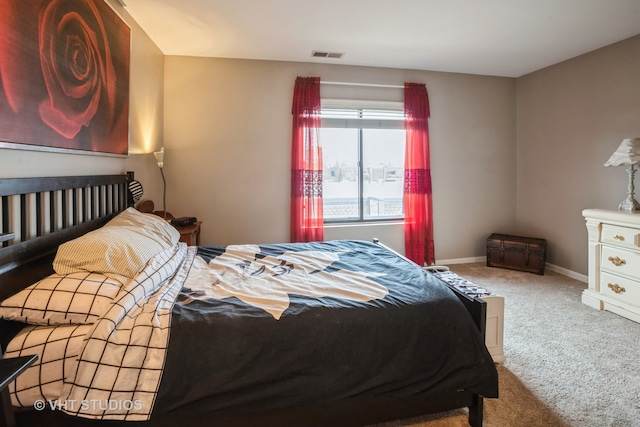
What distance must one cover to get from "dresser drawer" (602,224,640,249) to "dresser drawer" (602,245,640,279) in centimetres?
6

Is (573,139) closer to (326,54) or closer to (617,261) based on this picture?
(617,261)

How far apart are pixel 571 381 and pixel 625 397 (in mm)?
239

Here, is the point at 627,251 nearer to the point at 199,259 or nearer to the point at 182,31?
the point at 199,259

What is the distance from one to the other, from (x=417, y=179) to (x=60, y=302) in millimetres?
3771

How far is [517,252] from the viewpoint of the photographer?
13.3 ft

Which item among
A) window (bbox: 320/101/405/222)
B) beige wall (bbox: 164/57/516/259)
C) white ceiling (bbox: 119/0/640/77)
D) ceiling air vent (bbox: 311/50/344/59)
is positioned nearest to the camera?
white ceiling (bbox: 119/0/640/77)

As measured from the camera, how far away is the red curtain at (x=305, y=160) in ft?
12.5

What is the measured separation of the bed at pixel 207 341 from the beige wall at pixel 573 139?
301cm

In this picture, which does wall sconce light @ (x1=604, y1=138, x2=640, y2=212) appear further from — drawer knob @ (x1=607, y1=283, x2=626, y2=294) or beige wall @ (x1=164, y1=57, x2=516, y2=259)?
beige wall @ (x1=164, y1=57, x2=516, y2=259)

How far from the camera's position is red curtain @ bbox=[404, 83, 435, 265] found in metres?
4.11

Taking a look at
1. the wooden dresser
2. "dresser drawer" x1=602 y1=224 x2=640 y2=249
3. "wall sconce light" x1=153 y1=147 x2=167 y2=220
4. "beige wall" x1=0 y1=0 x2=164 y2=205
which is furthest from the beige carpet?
"wall sconce light" x1=153 y1=147 x2=167 y2=220

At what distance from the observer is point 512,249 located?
13.4 feet

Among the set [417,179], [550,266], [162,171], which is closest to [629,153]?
[550,266]

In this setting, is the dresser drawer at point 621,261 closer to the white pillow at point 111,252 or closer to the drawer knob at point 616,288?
the drawer knob at point 616,288
